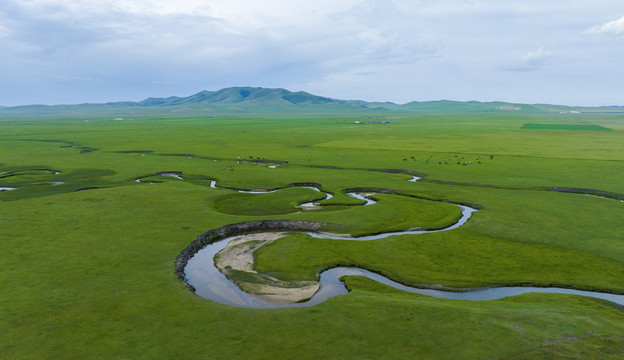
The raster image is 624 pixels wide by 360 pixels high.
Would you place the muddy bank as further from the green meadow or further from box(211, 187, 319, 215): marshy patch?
box(211, 187, 319, 215): marshy patch

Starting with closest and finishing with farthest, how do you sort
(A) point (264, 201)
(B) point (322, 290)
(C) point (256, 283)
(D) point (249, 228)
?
(B) point (322, 290) < (C) point (256, 283) < (D) point (249, 228) < (A) point (264, 201)

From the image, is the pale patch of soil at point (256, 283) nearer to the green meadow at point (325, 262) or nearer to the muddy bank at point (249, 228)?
the green meadow at point (325, 262)

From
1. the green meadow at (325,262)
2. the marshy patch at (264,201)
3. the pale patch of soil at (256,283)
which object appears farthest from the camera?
the marshy patch at (264,201)

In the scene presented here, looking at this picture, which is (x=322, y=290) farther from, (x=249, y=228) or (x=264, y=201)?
(x=264, y=201)

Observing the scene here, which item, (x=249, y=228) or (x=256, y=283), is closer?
(x=256, y=283)

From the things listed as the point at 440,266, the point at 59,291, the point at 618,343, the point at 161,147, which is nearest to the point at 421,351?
the point at 618,343

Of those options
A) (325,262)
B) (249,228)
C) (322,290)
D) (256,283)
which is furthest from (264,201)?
(322,290)

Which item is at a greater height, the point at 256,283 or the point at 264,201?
the point at 264,201

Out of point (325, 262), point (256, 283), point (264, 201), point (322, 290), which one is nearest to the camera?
point (322, 290)

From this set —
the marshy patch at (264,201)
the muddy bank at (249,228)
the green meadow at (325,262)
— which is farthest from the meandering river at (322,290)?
the marshy patch at (264,201)
